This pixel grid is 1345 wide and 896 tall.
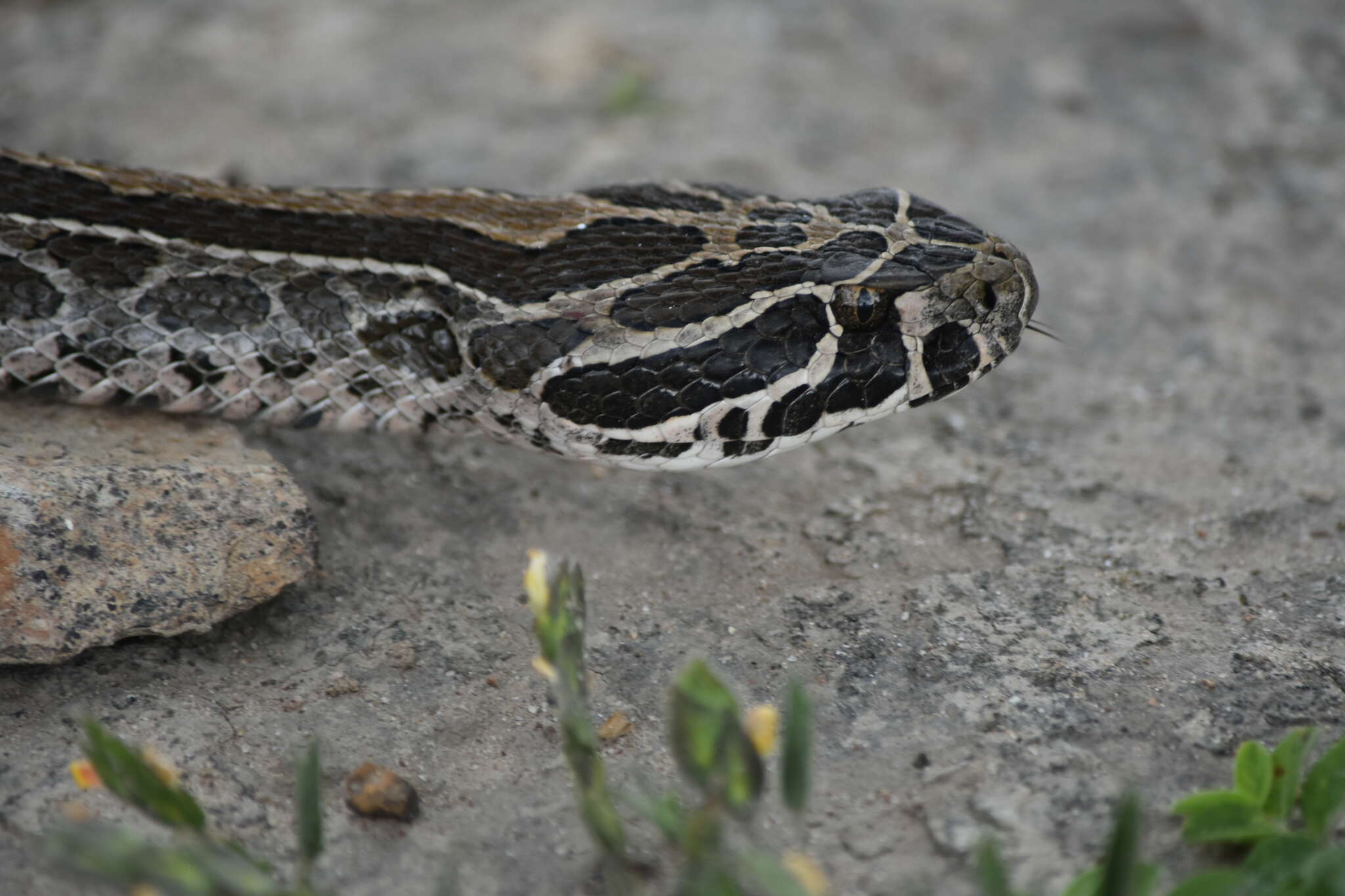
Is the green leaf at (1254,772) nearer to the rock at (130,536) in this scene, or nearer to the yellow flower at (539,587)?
the yellow flower at (539,587)

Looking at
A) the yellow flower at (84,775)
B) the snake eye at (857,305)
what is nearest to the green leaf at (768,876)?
the yellow flower at (84,775)

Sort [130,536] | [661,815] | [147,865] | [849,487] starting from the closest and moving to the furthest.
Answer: [147,865], [661,815], [130,536], [849,487]

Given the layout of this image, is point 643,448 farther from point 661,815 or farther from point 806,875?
point 806,875

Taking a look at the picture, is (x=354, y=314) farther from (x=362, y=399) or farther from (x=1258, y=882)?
(x=1258, y=882)

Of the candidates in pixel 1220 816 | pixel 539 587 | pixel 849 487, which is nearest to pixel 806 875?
pixel 539 587

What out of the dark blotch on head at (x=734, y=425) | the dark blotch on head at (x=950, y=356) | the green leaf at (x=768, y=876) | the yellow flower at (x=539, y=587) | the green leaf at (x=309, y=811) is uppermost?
the dark blotch on head at (x=950, y=356)

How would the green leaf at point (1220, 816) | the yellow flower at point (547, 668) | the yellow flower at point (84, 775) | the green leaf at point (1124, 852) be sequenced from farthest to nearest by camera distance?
the yellow flower at point (84, 775)
the green leaf at point (1220, 816)
the yellow flower at point (547, 668)
the green leaf at point (1124, 852)

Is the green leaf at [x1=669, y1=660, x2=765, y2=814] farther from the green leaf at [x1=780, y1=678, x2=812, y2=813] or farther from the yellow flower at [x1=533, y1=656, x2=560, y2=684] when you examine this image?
the yellow flower at [x1=533, y1=656, x2=560, y2=684]
